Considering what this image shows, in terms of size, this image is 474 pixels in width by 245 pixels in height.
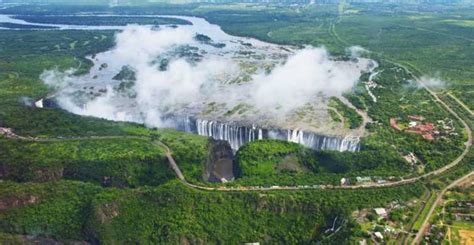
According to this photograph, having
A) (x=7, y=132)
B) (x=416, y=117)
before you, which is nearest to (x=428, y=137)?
(x=416, y=117)

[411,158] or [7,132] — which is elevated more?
[411,158]

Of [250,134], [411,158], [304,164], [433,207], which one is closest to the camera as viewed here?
[433,207]

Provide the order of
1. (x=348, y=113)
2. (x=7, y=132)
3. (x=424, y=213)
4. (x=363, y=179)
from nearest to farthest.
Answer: (x=424, y=213) → (x=363, y=179) → (x=7, y=132) → (x=348, y=113)

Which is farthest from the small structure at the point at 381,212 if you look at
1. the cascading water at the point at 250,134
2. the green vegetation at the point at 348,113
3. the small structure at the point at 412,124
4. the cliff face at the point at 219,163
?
the small structure at the point at 412,124

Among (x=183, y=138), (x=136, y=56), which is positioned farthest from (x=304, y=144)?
(x=136, y=56)

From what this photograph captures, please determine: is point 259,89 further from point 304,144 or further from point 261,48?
point 261,48

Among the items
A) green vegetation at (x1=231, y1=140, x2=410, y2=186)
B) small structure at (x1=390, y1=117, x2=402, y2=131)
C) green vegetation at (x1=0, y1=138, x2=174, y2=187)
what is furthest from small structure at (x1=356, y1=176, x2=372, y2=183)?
green vegetation at (x1=0, y1=138, x2=174, y2=187)

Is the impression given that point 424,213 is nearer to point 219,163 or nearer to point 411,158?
point 411,158
